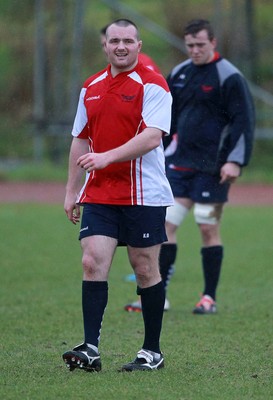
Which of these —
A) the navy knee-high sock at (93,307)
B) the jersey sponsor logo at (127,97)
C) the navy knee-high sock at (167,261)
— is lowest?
the navy knee-high sock at (167,261)

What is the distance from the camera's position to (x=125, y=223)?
226 inches

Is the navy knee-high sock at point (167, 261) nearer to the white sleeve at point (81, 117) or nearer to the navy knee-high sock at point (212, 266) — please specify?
the navy knee-high sock at point (212, 266)

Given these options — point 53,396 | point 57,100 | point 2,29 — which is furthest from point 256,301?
point 2,29

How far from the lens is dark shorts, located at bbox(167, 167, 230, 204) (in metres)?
8.34

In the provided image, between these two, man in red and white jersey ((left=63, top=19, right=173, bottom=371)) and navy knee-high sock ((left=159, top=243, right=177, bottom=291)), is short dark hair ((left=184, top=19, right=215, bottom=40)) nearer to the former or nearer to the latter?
navy knee-high sock ((left=159, top=243, right=177, bottom=291))

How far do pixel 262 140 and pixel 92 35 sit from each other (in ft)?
22.8

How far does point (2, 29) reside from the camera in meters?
31.9

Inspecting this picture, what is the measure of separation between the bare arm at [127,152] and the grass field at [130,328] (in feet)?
3.73

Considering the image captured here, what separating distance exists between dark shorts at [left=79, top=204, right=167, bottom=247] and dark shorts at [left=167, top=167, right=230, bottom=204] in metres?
2.62

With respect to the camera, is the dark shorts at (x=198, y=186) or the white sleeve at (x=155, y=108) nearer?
the white sleeve at (x=155, y=108)

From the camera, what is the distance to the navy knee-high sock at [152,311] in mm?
5832

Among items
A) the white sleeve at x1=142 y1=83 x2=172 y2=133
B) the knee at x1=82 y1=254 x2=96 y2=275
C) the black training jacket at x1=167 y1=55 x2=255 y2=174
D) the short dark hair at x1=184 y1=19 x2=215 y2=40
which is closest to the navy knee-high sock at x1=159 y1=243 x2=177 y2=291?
the black training jacket at x1=167 y1=55 x2=255 y2=174

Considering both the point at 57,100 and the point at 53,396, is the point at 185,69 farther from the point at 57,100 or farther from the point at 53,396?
the point at 57,100

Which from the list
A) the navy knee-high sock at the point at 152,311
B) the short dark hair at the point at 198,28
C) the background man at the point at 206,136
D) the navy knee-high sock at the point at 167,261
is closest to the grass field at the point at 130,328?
the navy knee-high sock at the point at 152,311
